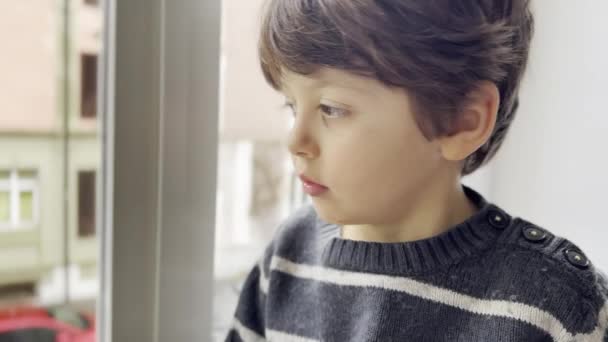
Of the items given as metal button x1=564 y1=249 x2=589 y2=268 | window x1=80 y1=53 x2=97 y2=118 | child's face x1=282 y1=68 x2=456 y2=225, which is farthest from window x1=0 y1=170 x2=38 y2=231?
metal button x1=564 y1=249 x2=589 y2=268

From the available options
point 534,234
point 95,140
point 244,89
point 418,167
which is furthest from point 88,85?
point 534,234

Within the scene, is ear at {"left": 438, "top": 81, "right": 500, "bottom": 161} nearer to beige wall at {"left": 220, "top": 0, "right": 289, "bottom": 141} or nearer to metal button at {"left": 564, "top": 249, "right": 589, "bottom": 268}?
metal button at {"left": 564, "top": 249, "right": 589, "bottom": 268}

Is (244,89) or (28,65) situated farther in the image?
(244,89)

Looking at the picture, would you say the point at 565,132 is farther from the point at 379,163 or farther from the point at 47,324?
the point at 47,324

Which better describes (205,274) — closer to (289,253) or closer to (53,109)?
(289,253)

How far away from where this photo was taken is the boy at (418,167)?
0.56m

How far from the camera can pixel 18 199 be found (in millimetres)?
759

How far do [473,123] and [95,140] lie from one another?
19.0 inches

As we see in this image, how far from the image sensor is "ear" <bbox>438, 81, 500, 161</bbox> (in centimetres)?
59

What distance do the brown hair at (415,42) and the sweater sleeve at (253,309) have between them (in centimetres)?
31

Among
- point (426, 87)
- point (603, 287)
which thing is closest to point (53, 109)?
point (426, 87)

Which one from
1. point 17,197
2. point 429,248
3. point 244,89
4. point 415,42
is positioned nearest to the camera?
point 415,42

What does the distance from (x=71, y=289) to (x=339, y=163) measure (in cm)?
45

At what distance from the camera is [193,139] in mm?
811
